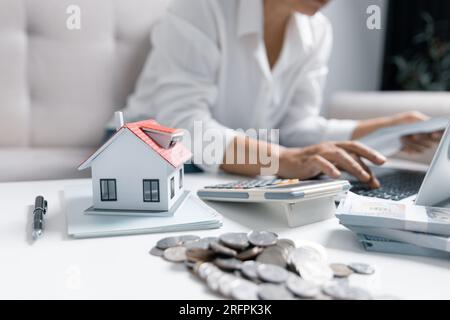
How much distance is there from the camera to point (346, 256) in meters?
0.40

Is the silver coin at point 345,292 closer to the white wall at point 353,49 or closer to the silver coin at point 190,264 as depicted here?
the silver coin at point 190,264

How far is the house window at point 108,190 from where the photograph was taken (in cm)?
48

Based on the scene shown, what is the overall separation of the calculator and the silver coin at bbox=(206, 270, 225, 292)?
0.50ft

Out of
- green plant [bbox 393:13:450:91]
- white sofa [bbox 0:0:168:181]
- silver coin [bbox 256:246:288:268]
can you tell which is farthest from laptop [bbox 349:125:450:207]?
green plant [bbox 393:13:450:91]

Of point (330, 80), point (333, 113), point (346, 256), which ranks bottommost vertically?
point (346, 256)

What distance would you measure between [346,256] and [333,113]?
0.93 m

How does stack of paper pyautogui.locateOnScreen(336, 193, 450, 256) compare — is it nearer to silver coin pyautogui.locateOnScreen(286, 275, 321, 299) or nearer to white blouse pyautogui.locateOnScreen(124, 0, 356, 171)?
silver coin pyautogui.locateOnScreen(286, 275, 321, 299)

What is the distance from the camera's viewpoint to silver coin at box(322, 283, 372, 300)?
0.30 metres

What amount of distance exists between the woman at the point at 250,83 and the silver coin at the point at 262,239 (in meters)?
0.26
